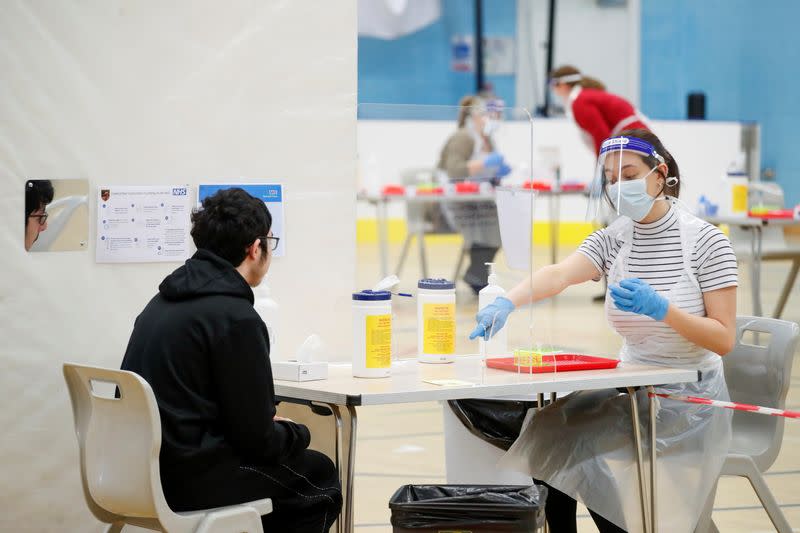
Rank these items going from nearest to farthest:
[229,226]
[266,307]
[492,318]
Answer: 1. [229,226]
2. [492,318]
3. [266,307]

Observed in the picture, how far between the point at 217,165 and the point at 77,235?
0.39 meters

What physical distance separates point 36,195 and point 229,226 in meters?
0.77

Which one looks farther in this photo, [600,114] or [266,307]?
[600,114]

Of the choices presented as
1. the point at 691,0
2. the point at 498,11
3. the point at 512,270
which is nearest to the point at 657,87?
the point at 691,0

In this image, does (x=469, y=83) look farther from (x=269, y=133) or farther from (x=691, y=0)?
(x=269, y=133)

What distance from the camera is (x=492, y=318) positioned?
254cm

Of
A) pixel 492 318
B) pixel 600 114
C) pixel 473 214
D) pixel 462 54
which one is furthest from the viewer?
pixel 462 54

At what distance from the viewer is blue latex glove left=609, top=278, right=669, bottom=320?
2402 millimetres

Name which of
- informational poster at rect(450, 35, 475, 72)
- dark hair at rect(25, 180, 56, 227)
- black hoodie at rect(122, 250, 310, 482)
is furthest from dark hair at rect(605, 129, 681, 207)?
informational poster at rect(450, 35, 475, 72)

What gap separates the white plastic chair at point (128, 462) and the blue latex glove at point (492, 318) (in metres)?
0.68

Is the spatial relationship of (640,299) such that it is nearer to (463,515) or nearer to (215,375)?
(463,515)

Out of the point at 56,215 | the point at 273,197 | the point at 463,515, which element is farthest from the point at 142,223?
the point at 463,515

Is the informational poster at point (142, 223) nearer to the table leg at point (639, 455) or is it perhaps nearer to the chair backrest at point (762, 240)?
the table leg at point (639, 455)

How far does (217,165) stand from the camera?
2805mm
